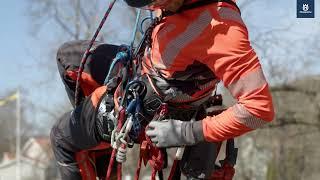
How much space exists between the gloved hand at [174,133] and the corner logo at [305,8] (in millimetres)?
3399

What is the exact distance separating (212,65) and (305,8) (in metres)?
3.69

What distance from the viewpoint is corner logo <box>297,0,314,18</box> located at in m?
5.61

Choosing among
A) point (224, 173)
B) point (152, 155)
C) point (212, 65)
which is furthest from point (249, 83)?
point (224, 173)

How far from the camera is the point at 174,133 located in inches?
95.2

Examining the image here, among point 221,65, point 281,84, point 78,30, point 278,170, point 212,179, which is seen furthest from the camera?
point 78,30

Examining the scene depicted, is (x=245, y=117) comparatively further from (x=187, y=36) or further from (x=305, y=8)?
(x=305, y=8)

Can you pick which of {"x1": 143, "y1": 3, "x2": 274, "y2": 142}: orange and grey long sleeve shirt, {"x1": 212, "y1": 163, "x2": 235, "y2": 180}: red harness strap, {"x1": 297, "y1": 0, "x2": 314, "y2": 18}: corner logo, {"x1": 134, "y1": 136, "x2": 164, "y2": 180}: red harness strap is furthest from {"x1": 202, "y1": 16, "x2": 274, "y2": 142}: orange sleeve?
{"x1": 297, "y1": 0, "x2": 314, "y2": 18}: corner logo

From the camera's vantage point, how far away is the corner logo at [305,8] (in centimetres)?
561

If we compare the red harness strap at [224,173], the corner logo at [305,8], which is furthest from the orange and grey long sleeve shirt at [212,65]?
the corner logo at [305,8]

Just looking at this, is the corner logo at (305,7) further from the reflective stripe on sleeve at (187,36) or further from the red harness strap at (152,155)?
the reflective stripe on sleeve at (187,36)

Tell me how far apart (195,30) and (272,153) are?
10.0m

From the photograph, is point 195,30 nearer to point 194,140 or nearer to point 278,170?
point 194,140

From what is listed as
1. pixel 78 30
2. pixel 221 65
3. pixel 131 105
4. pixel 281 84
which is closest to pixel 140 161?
pixel 131 105

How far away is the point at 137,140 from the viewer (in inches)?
105
